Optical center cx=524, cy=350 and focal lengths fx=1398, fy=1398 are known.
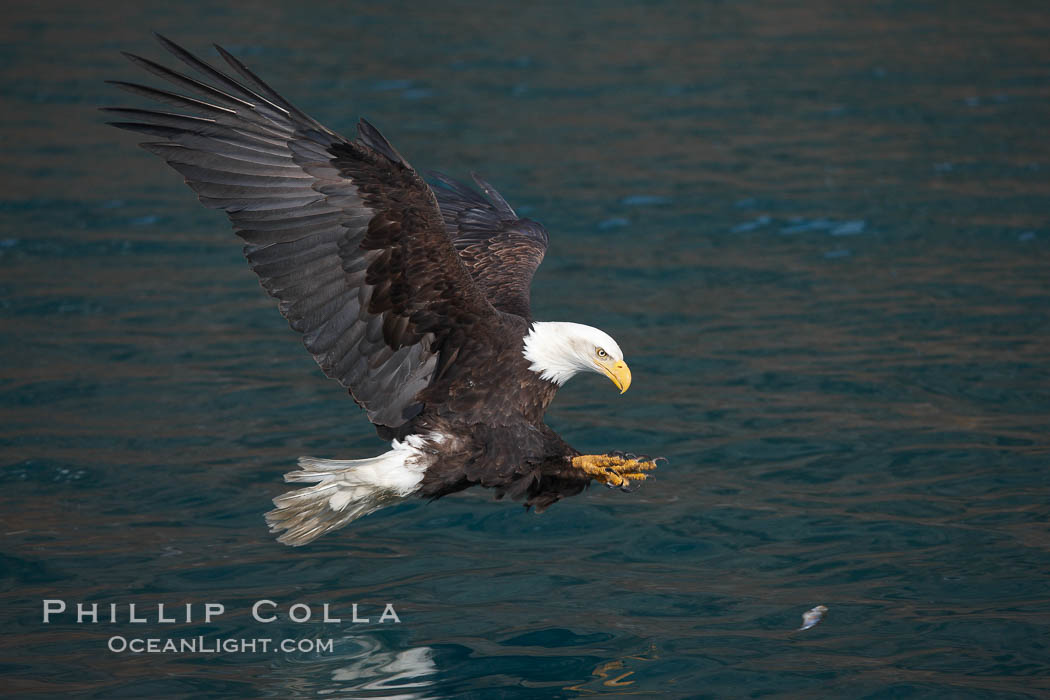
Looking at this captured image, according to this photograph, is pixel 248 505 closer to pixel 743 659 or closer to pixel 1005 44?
pixel 743 659

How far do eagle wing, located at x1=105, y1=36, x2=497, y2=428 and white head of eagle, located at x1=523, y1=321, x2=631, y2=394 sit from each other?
25cm

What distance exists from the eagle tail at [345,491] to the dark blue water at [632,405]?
0.41 metres

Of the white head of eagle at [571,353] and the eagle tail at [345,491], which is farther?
the white head of eagle at [571,353]

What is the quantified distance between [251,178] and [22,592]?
180cm

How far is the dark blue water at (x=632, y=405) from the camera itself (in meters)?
4.50

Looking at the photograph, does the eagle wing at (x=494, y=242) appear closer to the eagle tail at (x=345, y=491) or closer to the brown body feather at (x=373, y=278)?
the brown body feather at (x=373, y=278)

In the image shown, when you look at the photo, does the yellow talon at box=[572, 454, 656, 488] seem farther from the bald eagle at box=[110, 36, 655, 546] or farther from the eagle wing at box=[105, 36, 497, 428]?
the eagle wing at box=[105, 36, 497, 428]

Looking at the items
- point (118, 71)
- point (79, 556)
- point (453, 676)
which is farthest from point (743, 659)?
point (118, 71)

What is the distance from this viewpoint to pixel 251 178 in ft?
14.1

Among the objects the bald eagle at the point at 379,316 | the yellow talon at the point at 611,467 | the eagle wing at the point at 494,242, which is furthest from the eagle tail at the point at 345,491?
the eagle wing at the point at 494,242

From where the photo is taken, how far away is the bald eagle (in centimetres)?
424

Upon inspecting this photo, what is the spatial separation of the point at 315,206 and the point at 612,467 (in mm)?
1234

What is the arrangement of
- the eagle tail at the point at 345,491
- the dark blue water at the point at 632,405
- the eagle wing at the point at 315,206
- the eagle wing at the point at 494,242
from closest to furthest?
the eagle wing at the point at 315,206 → the eagle tail at the point at 345,491 → the dark blue water at the point at 632,405 → the eagle wing at the point at 494,242

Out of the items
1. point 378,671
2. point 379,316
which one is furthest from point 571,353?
point 378,671
